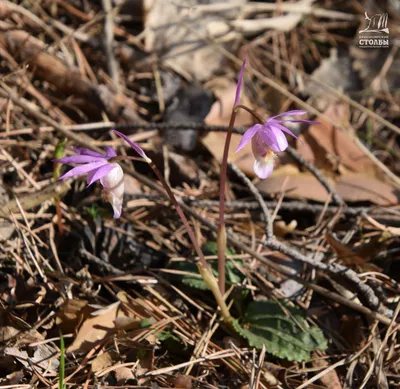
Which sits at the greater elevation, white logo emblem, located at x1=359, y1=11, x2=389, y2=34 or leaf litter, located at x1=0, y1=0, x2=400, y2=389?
white logo emblem, located at x1=359, y1=11, x2=389, y2=34

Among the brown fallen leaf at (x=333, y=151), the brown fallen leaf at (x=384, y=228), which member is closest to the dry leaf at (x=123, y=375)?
the brown fallen leaf at (x=384, y=228)

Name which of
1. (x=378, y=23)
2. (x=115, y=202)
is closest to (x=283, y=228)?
(x=115, y=202)

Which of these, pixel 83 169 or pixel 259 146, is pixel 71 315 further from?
pixel 259 146

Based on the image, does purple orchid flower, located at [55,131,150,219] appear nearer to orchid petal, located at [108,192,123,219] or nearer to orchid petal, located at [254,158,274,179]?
orchid petal, located at [108,192,123,219]

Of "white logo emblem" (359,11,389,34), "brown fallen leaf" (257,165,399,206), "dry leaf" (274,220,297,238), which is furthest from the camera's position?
"white logo emblem" (359,11,389,34)

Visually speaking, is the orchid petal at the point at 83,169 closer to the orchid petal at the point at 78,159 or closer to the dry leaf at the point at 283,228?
the orchid petal at the point at 78,159

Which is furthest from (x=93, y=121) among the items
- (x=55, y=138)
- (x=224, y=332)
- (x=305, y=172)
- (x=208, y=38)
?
(x=224, y=332)

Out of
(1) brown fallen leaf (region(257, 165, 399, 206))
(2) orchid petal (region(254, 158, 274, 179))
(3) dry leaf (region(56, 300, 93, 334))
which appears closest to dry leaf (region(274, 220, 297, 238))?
(1) brown fallen leaf (region(257, 165, 399, 206))
